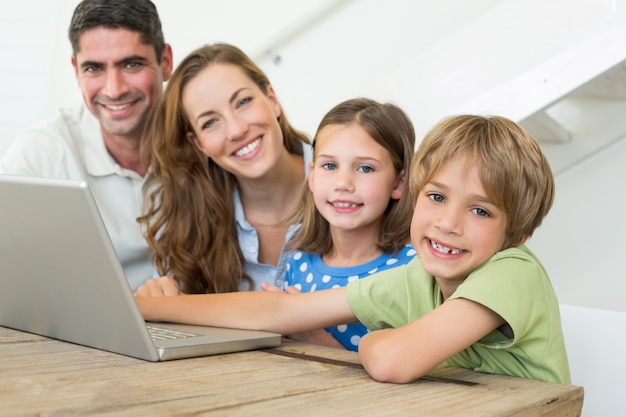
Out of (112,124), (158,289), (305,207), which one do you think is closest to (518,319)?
(158,289)

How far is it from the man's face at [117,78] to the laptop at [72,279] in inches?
44.3

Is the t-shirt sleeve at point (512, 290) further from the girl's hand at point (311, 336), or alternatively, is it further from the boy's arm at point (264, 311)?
the girl's hand at point (311, 336)

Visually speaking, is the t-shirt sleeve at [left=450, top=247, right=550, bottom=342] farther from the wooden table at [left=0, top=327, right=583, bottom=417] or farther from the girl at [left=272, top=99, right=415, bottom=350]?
the girl at [left=272, top=99, right=415, bottom=350]

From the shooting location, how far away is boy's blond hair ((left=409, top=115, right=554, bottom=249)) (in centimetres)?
122

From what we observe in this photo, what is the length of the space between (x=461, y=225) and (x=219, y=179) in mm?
1066

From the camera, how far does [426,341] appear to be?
3.54 ft

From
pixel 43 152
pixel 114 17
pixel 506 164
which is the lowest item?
pixel 43 152

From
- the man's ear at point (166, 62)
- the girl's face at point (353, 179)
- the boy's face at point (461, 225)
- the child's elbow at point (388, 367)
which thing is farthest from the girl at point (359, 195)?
the man's ear at point (166, 62)

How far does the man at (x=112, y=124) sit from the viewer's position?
7.41ft

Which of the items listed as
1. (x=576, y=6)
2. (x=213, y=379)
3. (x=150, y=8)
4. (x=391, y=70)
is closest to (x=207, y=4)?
(x=391, y=70)

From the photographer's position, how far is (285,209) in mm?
2150

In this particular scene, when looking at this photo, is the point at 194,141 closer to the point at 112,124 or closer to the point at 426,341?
the point at 112,124

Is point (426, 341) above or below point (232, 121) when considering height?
below

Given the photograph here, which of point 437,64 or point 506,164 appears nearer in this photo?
point 506,164
